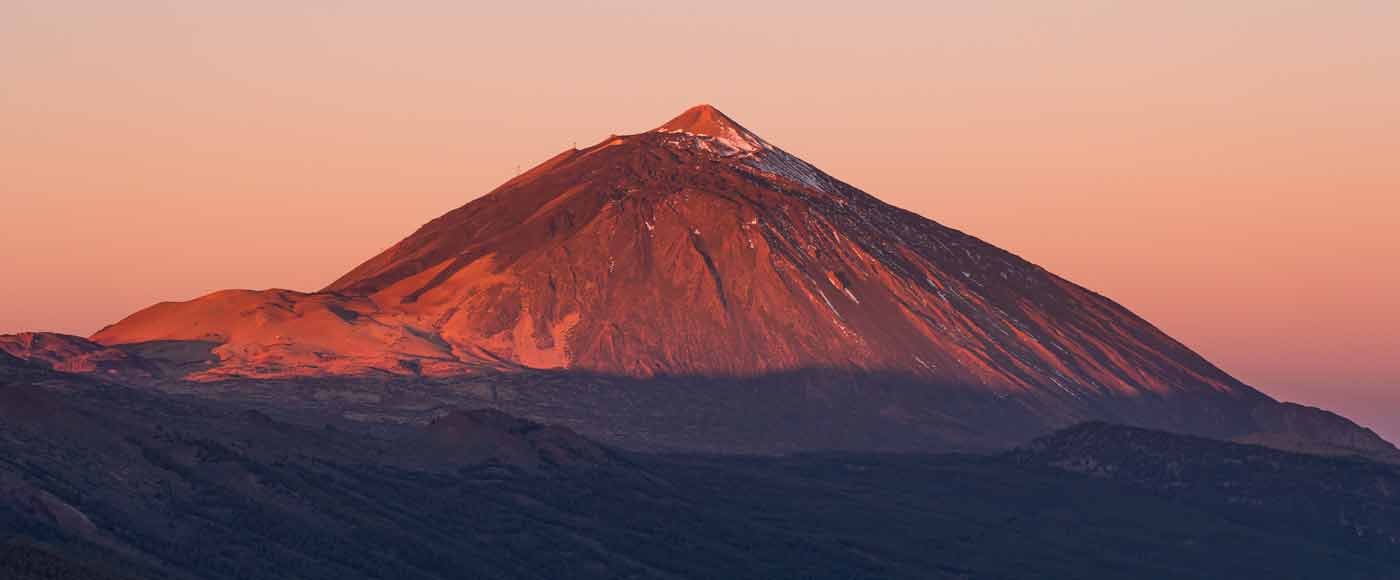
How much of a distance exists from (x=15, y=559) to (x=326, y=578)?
33.2 meters

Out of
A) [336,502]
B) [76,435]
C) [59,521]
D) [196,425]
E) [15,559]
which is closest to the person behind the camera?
[15,559]

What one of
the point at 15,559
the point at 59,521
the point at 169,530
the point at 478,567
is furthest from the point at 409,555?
the point at 15,559

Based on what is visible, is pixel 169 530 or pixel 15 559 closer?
pixel 15 559

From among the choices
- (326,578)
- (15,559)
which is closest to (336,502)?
(326,578)

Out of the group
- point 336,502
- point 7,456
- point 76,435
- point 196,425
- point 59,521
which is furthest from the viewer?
point 196,425

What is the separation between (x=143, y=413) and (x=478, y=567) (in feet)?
110

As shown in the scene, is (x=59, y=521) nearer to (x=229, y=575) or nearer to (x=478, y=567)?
(x=229, y=575)

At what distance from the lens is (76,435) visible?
17188cm

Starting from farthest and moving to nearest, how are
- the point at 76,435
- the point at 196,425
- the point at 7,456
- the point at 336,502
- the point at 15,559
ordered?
the point at 196,425 → the point at 336,502 → the point at 76,435 → the point at 7,456 → the point at 15,559

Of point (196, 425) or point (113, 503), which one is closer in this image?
point (113, 503)

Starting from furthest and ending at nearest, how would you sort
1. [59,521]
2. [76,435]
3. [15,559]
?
[76,435]
[59,521]
[15,559]

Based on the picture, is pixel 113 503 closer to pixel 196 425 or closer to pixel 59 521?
pixel 59 521

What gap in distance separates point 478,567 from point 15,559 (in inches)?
2162

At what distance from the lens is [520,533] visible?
650ft
